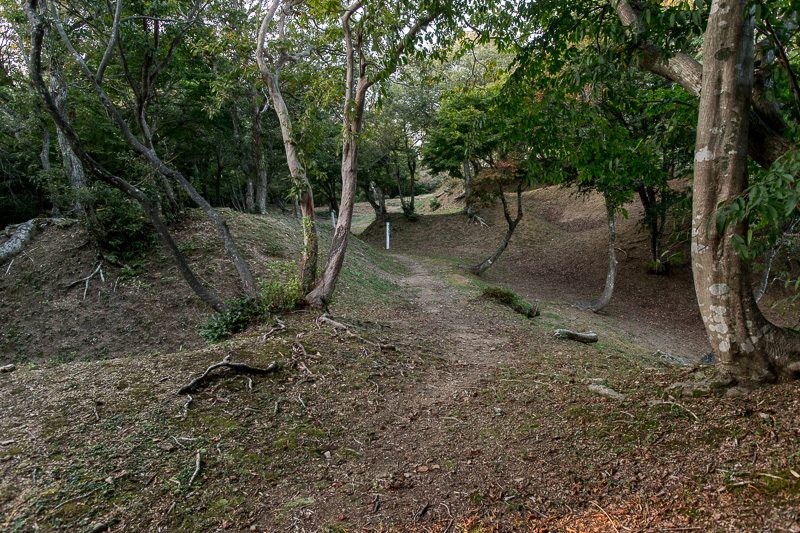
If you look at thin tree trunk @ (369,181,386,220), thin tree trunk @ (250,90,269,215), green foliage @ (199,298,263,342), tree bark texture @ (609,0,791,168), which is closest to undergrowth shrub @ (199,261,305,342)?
green foliage @ (199,298,263,342)

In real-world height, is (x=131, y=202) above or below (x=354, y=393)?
above

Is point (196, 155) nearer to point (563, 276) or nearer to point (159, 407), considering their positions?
point (563, 276)

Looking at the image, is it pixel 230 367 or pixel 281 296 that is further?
pixel 281 296

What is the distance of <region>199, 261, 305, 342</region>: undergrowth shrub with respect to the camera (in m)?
5.36

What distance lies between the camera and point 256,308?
5.47m

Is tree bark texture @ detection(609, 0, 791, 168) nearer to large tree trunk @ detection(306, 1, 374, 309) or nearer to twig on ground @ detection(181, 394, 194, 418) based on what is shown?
large tree trunk @ detection(306, 1, 374, 309)

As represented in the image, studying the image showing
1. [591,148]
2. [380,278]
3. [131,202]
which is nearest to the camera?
[591,148]

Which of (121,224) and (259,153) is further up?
(259,153)

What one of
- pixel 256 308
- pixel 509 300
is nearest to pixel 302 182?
pixel 256 308

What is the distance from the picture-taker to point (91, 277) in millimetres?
8414

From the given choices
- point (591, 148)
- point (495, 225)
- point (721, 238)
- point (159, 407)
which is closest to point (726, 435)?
point (721, 238)

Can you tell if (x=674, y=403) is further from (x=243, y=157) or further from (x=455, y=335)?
(x=243, y=157)

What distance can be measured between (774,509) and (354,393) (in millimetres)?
2893

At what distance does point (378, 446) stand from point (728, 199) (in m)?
2.73
